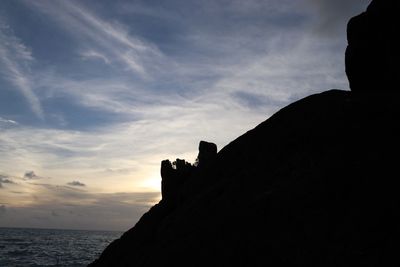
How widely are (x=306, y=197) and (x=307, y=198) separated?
4 centimetres

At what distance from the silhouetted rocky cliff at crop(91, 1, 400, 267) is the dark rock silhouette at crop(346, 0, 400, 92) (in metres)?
1.09

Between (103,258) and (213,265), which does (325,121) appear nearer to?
(213,265)

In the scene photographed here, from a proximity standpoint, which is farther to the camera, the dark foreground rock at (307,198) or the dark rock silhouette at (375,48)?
the dark rock silhouette at (375,48)

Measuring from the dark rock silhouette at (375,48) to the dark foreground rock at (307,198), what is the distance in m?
3.26

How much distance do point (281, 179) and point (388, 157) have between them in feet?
8.96

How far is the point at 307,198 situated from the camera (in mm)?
8805

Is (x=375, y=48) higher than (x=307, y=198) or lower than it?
higher

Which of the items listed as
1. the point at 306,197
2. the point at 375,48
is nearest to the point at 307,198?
the point at 306,197

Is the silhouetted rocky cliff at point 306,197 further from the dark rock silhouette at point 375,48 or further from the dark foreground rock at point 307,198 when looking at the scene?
the dark rock silhouette at point 375,48

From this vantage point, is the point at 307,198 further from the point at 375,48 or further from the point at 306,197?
the point at 375,48

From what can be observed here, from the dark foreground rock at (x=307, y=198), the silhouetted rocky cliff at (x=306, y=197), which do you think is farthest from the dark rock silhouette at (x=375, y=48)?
the dark foreground rock at (x=307, y=198)

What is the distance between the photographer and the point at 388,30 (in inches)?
591

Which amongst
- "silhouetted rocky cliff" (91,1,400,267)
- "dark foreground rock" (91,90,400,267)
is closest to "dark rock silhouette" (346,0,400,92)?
"silhouetted rocky cliff" (91,1,400,267)

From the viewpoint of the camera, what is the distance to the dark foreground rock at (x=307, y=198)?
7609mm
